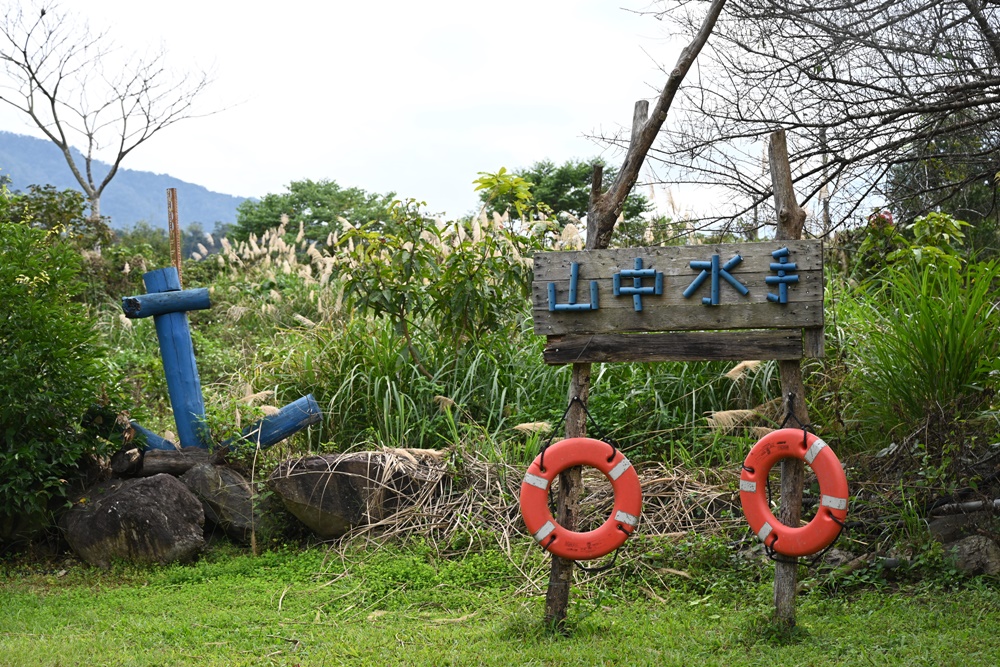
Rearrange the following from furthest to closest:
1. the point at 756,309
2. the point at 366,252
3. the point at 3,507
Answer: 1. the point at 366,252
2. the point at 3,507
3. the point at 756,309

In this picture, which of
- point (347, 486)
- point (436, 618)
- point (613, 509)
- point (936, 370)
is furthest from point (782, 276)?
point (347, 486)

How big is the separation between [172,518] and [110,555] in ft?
1.58

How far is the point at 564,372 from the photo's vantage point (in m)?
7.63

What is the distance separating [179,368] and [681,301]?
429 centimetres

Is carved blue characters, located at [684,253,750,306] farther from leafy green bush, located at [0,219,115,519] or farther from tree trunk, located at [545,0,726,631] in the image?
leafy green bush, located at [0,219,115,519]

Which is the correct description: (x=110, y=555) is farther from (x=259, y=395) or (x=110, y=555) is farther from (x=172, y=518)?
(x=259, y=395)

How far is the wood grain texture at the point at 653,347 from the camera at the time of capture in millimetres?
4699

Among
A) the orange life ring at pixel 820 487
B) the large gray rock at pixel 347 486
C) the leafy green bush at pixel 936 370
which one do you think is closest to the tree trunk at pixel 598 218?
the orange life ring at pixel 820 487

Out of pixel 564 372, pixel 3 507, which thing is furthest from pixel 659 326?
pixel 3 507

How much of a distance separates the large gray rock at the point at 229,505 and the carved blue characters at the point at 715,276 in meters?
3.68

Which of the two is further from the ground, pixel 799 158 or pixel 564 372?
pixel 799 158

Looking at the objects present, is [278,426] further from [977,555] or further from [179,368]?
[977,555]

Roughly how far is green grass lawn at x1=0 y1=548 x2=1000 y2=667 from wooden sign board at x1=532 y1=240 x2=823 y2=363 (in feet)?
4.55

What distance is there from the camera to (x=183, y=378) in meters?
7.30
